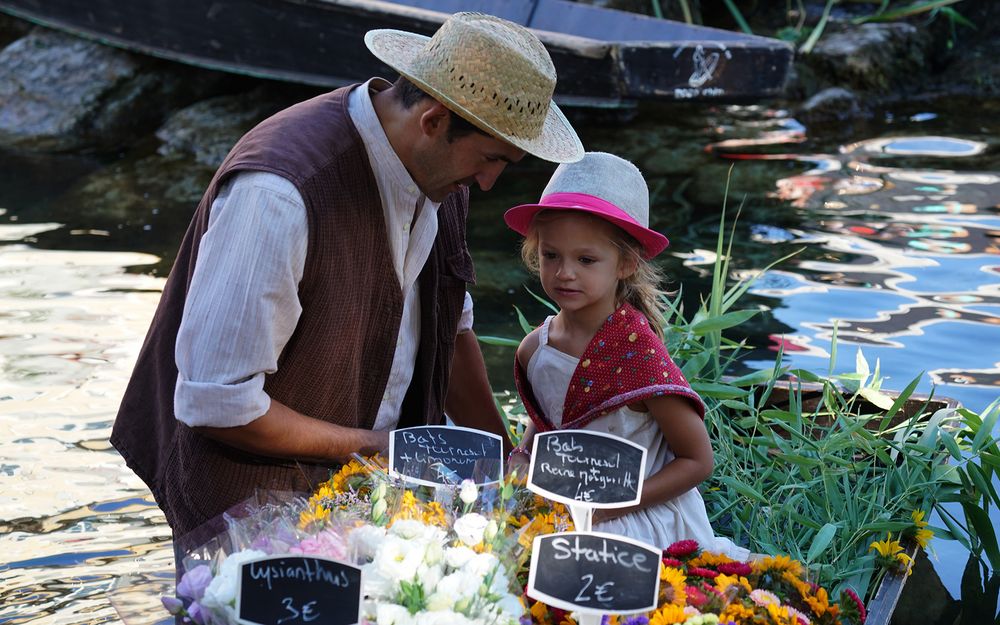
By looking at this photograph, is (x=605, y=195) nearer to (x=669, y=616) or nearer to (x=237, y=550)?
(x=669, y=616)

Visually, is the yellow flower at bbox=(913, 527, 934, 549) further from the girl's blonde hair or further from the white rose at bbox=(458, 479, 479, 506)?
the white rose at bbox=(458, 479, 479, 506)

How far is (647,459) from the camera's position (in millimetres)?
2262

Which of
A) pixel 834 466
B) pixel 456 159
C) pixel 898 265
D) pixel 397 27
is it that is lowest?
pixel 898 265

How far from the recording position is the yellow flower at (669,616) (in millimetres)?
1588

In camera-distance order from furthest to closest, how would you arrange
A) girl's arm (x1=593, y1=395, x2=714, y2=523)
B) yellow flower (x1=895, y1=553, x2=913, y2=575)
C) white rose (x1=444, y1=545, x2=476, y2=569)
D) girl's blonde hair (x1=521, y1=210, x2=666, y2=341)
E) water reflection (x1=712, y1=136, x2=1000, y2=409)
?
water reflection (x1=712, y1=136, x2=1000, y2=409)
yellow flower (x1=895, y1=553, x2=913, y2=575)
girl's blonde hair (x1=521, y1=210, x2=666, y2=341)
girl's arm (x1=593, y1=395, x2=714, y2=523)
white rose (x1=444, y1=545, x2=476, y2=569)

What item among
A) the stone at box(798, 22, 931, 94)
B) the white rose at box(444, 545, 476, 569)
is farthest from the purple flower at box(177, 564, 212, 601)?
the stone at box(798, 22, 931, 94)

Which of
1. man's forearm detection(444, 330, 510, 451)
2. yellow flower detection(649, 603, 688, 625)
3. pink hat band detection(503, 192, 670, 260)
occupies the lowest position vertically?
man's forearm detection(444, 330, 510, 451)

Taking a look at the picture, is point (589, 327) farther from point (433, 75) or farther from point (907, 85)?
point (907, 85)

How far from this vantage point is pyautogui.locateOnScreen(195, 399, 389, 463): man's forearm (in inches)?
75.7

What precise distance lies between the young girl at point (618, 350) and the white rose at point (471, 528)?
55 cm

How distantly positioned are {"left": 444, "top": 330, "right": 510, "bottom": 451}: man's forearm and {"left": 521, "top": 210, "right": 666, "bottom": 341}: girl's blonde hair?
0.28 meters

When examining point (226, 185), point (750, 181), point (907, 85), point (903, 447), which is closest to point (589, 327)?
point (226, 185)

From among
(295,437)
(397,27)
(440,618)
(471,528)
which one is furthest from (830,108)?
(440,618)

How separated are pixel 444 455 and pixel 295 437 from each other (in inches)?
11.5
